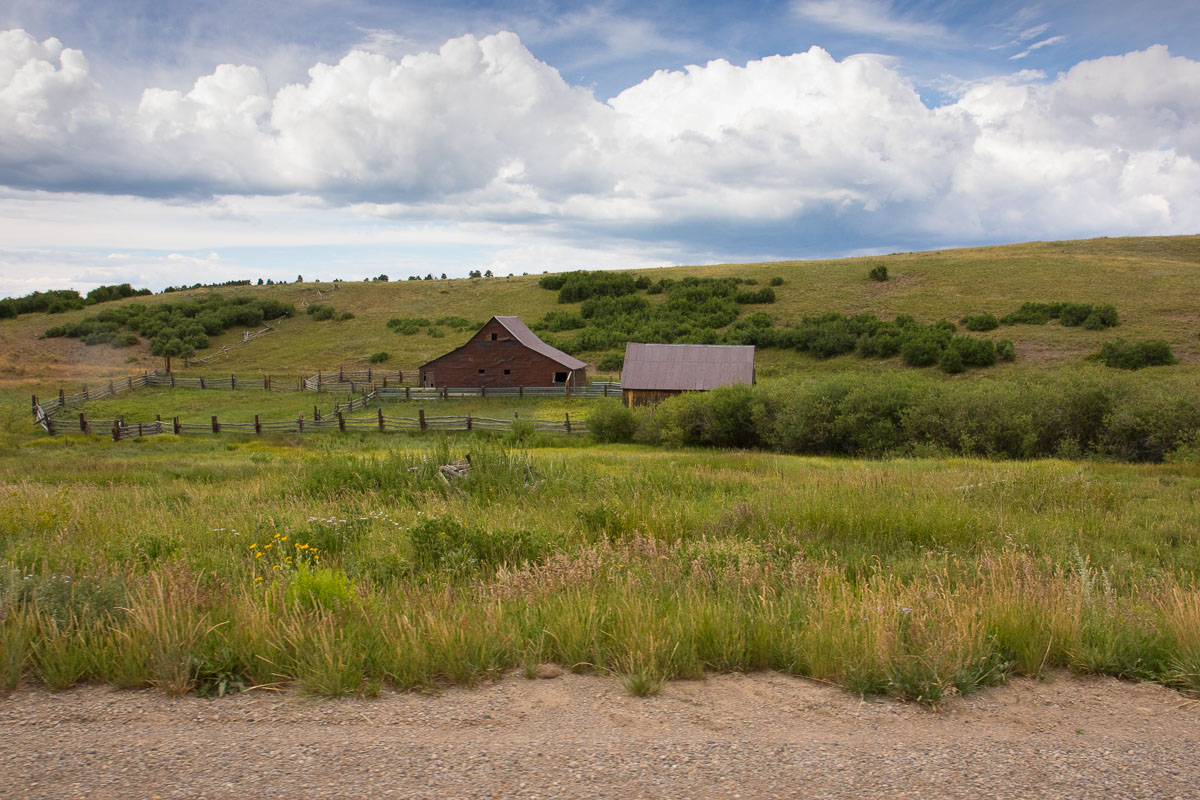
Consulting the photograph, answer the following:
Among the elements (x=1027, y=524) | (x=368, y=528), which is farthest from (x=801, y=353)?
(x=368, y=528)

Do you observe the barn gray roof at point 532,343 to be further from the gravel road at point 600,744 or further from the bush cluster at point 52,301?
the bush cluster at point 52,301

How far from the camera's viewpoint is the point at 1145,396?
2303cm

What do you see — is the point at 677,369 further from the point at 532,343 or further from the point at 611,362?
the point at 611,362

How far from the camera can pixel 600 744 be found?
374cm

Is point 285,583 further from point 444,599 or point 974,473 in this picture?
point 974,473

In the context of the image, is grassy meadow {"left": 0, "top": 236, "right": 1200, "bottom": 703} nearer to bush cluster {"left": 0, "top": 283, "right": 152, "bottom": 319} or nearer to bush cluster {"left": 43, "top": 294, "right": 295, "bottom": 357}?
bush cluster {"left": 43, "top": 294, "right": 295, "bottom": 357}

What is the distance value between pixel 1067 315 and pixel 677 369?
32690mm

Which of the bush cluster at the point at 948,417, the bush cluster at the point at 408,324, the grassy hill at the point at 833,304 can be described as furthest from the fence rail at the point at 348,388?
the bush cluster at the point at 408,324

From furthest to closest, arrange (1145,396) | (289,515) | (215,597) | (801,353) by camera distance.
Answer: (801,353) → (1145,396) → (289,515) → (215,597)

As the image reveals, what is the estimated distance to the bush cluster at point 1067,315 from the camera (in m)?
51.3

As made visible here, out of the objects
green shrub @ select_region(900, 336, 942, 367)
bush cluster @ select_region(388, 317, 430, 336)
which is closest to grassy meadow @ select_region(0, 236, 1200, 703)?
green shrub @ select_region(900, 336, 942, 367)

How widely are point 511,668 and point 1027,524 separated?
8093 millimetres

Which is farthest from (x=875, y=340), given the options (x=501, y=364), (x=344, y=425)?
(x=344, y=425)

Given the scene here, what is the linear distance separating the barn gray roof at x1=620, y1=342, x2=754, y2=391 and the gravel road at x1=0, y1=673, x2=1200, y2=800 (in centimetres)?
3397
